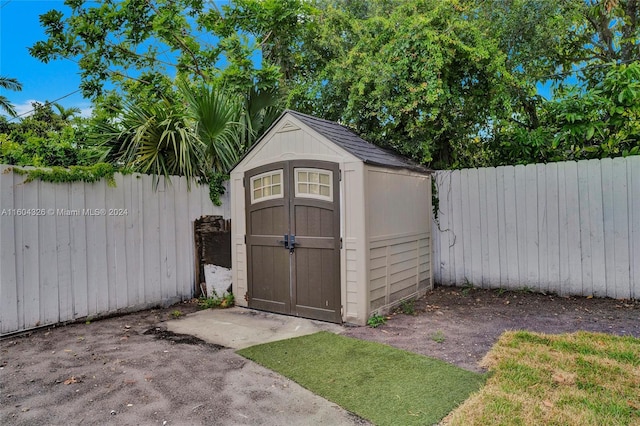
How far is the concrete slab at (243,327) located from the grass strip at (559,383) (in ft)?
5.97

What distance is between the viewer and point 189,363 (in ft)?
10.9

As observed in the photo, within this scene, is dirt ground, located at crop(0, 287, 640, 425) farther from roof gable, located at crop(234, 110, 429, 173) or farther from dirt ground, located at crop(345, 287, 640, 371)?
roof gable, located at crop(234, 110, 429, 173)

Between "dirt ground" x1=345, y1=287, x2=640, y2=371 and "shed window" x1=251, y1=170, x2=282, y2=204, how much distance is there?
1.99 meters

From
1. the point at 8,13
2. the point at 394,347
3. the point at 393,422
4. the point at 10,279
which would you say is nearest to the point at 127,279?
the point at 10,279

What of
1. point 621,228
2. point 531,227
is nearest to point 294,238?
point 531,227

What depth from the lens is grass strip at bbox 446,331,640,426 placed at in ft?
7.56

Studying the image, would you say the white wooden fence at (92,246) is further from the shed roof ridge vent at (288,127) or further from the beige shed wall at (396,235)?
the beige shed wall at (396,235)

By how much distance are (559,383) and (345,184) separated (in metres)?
2.72

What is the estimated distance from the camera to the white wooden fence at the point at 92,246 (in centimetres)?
403

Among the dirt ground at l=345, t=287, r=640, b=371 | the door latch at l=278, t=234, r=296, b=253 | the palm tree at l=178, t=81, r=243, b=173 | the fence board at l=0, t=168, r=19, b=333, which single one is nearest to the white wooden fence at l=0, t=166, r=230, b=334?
the fence board at l=0, t=168, r=19, b=333

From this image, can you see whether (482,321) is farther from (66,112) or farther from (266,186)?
(66,112)

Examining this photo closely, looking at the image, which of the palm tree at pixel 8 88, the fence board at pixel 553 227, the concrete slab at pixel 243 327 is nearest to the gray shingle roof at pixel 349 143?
the fence board at pixel 553 227

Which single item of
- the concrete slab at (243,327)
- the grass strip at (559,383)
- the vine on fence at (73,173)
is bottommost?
the concrete slab at (243,327)

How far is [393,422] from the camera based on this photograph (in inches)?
91.8
